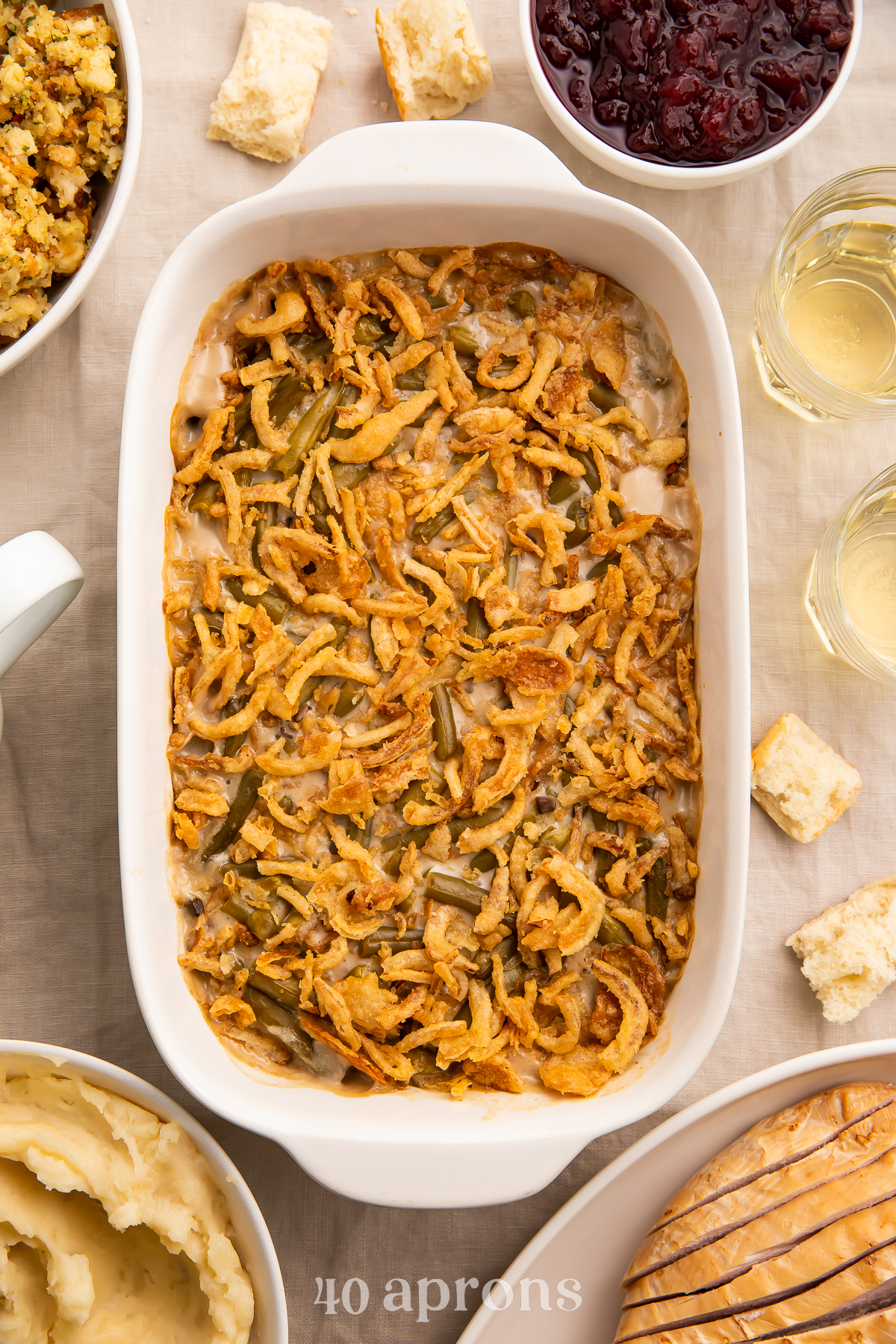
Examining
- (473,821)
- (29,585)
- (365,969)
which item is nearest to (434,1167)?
(365,969)

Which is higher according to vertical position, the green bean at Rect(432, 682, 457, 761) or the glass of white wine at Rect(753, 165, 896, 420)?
the glass of white wine at Rect(753, 165, 896, 420)

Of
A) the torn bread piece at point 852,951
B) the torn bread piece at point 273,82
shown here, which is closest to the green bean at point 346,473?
the torn bread piece at point 273,82

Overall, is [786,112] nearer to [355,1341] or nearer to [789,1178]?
[789,1178]

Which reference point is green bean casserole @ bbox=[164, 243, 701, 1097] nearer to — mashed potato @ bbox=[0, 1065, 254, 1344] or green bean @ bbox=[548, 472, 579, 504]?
green bean @ bbox=[548, 472, 579, 504]

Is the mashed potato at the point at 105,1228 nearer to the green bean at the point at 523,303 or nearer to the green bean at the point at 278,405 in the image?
the green bean at the point at 278,405

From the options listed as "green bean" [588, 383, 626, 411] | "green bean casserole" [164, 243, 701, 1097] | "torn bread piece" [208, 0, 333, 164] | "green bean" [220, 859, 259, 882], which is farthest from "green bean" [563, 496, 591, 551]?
"torn bread piece" [208, 0, 333, 164]

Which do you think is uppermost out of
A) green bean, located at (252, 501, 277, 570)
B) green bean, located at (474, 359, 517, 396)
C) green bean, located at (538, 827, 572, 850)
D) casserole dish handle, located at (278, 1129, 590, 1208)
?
green bean, located at (474, 359, 517, 396)

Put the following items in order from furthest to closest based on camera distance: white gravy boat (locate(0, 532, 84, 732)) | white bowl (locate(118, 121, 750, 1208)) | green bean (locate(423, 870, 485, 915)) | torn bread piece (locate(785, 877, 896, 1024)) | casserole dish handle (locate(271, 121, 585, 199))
→ torn bread piece (locate(785, 877, 896, 1024))
green bean (locate(423, 870, 485, 915))
casserole dish handle (locate(271, 121, 585, 199))
white bowl (locate(118, 121, 750, 1208))
white gravy boat (locate(0, 532, 84, 732))

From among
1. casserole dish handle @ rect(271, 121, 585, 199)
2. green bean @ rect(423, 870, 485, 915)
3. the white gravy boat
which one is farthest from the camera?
green bean @ rect(423, 870, 485, 915)
